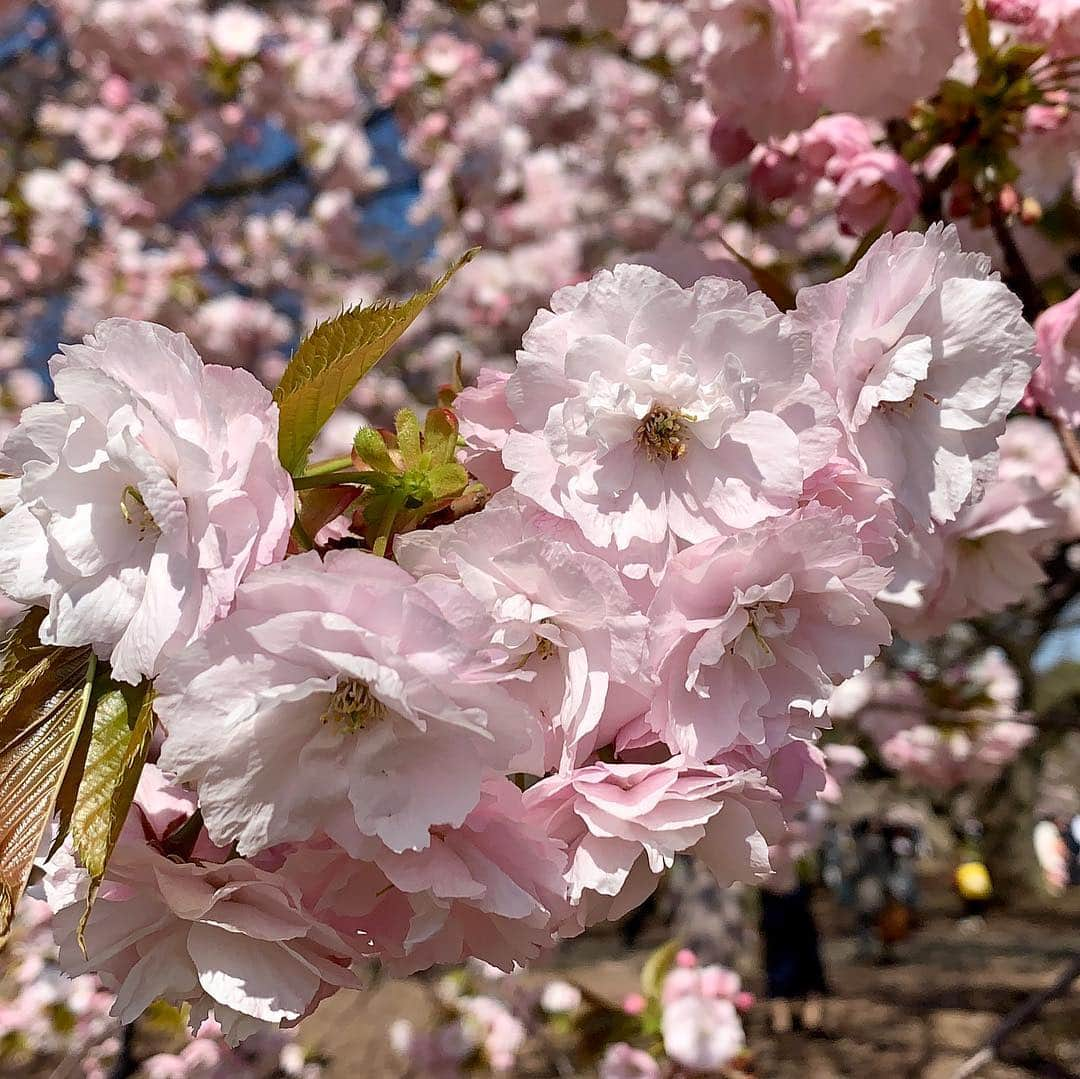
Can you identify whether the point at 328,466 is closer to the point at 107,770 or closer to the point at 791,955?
the point at 107,770

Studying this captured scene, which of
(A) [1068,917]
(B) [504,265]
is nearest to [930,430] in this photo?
(B) [504,265]

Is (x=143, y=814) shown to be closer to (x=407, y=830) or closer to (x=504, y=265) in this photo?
(x=407, y=830)

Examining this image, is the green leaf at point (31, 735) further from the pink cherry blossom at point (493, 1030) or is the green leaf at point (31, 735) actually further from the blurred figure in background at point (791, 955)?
the blurred figure in background at point (791, 955)

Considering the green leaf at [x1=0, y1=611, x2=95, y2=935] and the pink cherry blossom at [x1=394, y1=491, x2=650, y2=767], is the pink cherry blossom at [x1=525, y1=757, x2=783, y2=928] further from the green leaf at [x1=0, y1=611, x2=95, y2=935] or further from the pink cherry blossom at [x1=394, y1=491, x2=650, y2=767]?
the green leaf at [x1=0, y1=611, x2=95, y2=935]

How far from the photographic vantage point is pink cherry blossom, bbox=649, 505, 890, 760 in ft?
1.88

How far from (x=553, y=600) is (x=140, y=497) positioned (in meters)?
0.26

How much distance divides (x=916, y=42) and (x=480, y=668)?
3.16ft

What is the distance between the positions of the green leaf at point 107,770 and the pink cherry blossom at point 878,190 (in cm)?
97

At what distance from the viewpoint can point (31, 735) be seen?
0.55 metres

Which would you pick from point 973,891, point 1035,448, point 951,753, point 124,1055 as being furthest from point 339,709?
point 973,891

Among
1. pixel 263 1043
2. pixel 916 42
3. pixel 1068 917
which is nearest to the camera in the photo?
pixel 916 42

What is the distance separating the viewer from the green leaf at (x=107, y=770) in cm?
52

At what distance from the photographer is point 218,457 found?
0.56 m

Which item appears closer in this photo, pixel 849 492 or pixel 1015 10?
pixel 849 492
